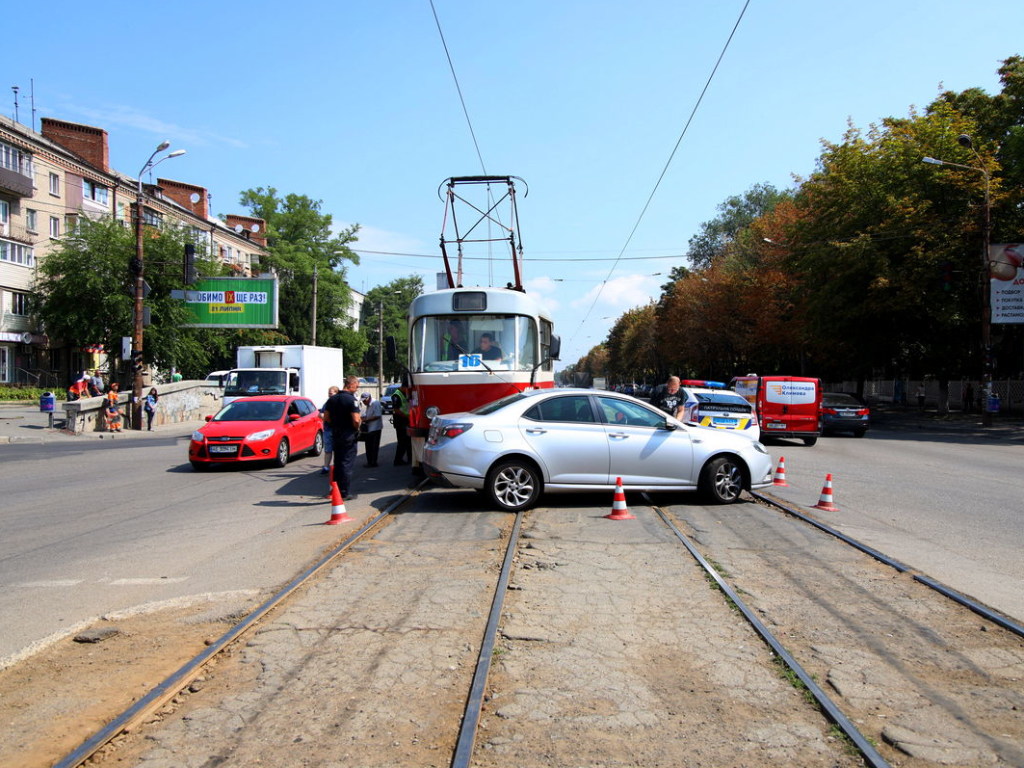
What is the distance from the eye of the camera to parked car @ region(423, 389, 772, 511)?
1002 centimetres

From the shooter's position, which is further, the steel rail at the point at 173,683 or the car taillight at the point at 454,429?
the car taillight at the point at 454,429

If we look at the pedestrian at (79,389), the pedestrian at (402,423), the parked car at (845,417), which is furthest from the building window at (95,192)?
the parked car at (845,417)

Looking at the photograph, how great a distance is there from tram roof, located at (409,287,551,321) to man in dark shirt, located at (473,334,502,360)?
42 cm

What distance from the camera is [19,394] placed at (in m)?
38.0

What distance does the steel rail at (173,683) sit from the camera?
3.60 metres

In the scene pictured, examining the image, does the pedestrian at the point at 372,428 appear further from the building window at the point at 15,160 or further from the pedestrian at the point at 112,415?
the building window at the point at 15,160

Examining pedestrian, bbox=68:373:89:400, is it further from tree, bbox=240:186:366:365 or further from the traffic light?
tree, bbox=240:186:366:365

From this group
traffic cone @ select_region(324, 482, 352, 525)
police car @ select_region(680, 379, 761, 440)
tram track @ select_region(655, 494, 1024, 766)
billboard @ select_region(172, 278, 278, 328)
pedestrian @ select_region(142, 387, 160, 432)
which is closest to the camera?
tram track @ select_region(655, 494, 1024, 766)

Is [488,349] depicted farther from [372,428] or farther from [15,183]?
[15,183]

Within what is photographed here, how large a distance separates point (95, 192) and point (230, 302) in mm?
12558

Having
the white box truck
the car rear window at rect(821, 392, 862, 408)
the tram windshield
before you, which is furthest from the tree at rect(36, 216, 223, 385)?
the car rear window at rect(821, 392, 862, 408)

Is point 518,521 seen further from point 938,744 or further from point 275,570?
point 938,744

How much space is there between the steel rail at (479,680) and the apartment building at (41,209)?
32.0m

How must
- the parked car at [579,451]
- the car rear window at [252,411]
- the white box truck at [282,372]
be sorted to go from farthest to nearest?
1. the white box truck at [282,372]
2. the car rear window at [252,411]
3. the parked car at [579,451]
